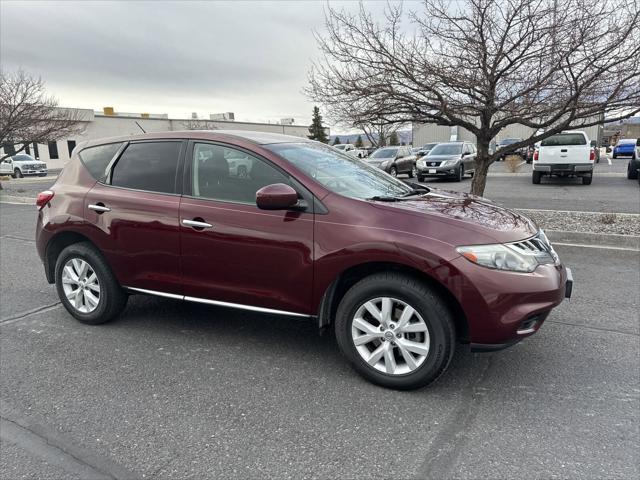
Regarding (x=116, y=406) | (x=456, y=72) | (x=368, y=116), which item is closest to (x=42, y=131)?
(x=368, y=116)

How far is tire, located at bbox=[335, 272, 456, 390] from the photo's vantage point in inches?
117

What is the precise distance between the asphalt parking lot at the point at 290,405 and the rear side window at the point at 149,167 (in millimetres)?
1293

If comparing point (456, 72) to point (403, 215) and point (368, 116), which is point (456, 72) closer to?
point (368, 116)

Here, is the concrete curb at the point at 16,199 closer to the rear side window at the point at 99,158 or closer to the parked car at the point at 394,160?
the parked car at the point at 394,160

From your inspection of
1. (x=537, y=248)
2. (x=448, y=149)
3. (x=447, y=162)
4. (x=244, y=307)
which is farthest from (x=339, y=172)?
(x=448, y=149)

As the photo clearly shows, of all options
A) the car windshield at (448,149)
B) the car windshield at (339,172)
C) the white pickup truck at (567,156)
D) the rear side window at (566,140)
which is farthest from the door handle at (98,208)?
the car windshield at (448,149)

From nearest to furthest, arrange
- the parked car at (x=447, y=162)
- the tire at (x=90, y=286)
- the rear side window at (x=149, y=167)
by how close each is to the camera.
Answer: the rear side window at (x=149, y=167) < the tire at (x=90, y=286) < the parked car at (x=447, y=162)

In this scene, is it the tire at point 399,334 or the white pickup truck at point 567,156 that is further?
the white pickup truck at point 567,156

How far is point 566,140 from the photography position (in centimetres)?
1574

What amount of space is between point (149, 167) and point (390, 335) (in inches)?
98.2

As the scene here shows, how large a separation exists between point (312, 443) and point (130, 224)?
238cm

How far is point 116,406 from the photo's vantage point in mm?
3021

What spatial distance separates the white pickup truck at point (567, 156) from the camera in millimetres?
15422

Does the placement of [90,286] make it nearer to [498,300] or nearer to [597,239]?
[498,300]
